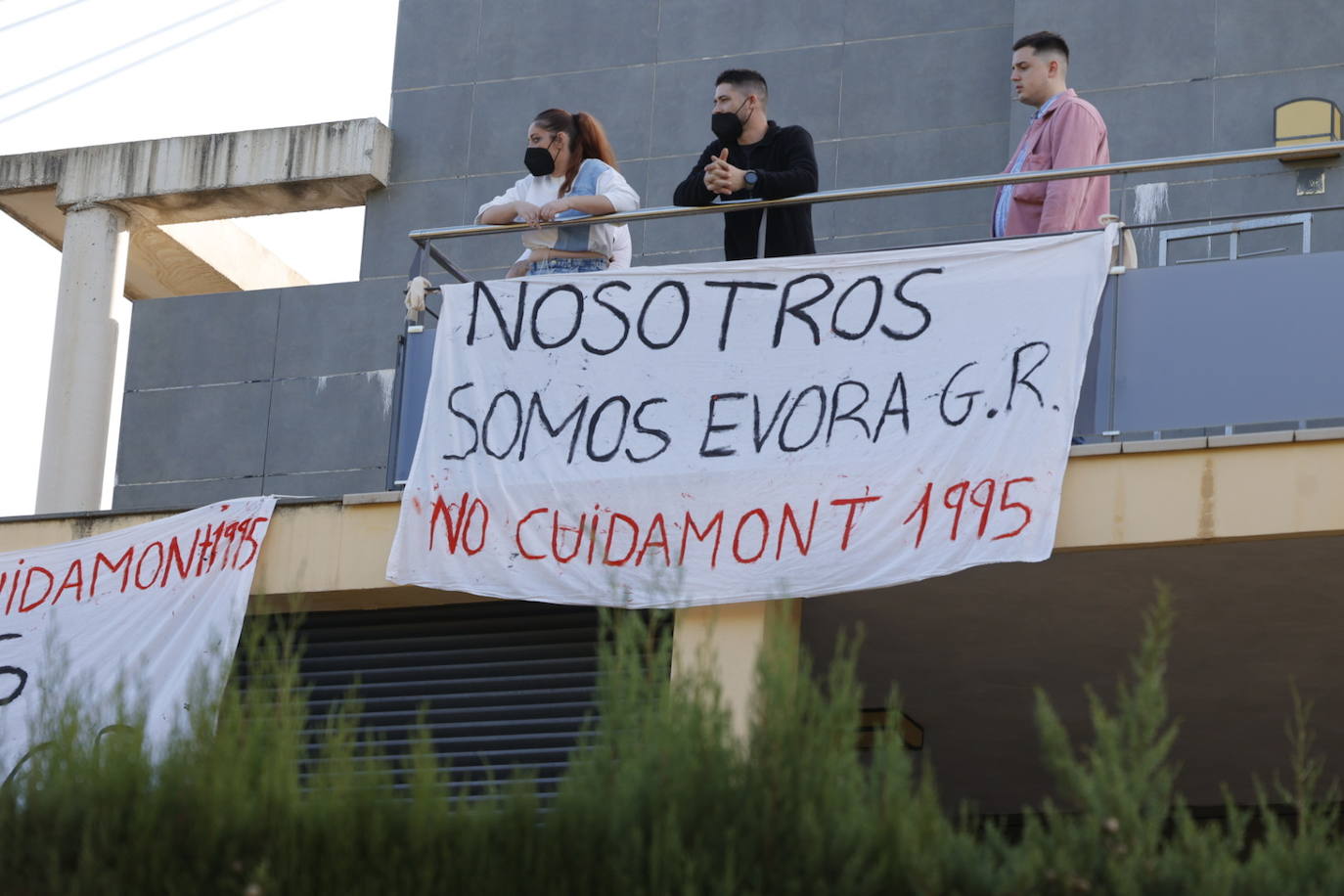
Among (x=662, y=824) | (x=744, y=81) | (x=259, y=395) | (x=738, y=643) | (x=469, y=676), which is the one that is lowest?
(x=662, y=824)

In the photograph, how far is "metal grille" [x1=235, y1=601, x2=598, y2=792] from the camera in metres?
8.80

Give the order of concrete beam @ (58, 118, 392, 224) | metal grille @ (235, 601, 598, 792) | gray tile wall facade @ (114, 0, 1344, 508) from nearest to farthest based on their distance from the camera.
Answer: metal grille @ (235, 601, 598, 792), gray tile wall facade @ (114, 0, 1344, 508), concrete beam @ (58, 118, 392, 224)

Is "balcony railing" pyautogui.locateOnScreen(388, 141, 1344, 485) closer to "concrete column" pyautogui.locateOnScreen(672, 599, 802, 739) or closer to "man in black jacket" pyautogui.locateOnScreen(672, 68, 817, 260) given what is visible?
"man in black jacket" pyautogui.locateOnScreen(672, 68, 817, 260)

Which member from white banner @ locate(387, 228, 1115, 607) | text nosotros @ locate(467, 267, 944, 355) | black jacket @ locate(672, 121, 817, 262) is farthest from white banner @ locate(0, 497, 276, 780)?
black jacket @ locate(672, 121, 817, 262)

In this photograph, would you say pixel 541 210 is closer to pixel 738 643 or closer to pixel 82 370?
pixel 738 643

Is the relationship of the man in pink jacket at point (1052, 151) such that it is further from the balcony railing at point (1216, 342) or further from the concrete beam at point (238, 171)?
the concrete beam at point (238, 171)

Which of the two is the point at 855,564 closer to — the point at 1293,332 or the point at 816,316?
the point at 816,316

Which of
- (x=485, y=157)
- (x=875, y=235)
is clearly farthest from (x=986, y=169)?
(x=485, y=157)

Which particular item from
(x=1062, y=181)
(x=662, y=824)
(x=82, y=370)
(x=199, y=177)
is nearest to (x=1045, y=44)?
(x=1062, y=181)

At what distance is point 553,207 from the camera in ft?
30.5

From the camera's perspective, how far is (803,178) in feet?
29.6

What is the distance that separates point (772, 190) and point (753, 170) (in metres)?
0.17

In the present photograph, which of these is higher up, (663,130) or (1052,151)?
(663,130)

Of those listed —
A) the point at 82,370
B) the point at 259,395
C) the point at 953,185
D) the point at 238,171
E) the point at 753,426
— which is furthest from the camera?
the point at 238,171
